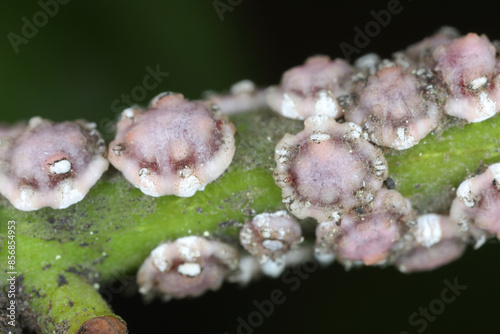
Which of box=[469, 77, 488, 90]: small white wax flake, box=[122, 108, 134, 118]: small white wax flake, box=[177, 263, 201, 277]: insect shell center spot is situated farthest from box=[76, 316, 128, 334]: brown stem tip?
box=[469, 77, 488, 90]: small white wax flake

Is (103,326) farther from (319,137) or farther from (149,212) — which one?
(319,137)

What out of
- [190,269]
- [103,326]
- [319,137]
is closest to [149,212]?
[190,269]

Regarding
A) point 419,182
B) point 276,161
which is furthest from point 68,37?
point 419,182

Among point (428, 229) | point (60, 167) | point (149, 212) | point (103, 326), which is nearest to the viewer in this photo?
point (103, 326)

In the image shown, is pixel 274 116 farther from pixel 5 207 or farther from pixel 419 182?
pixel 5 207

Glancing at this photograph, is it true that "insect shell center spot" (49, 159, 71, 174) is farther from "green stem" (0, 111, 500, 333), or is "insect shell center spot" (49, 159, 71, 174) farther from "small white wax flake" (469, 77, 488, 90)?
"small white wax flake" (469, 77, 488, 90)

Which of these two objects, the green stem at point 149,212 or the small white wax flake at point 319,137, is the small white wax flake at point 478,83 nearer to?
the green stem at point 149,212

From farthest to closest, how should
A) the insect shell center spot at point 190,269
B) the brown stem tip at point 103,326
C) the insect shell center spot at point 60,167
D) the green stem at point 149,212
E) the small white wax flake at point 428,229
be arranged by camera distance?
the small white wax flake at point 428,229, the insect shell center spot at point 190,269, the green stem at point 149,212, the insect shell center spot at point 60,167, the brown stem tip at point 103,326

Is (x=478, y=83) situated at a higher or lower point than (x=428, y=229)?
higher

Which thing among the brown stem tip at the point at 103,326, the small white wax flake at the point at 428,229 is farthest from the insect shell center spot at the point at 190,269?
the small white wax flake at the point at 428,229
